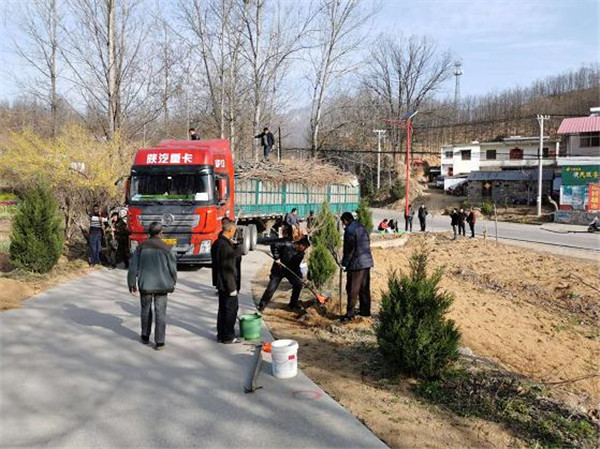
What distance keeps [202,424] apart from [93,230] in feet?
31.2

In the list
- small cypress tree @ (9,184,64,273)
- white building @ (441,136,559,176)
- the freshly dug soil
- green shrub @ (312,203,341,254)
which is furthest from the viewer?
white building @ (441,136,559,176)

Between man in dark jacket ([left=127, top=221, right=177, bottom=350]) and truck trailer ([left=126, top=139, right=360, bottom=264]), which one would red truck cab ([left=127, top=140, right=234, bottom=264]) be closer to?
truck trailer ([left=126, top=139, right=360, bottom=264])

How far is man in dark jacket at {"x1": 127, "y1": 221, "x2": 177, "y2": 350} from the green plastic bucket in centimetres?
104

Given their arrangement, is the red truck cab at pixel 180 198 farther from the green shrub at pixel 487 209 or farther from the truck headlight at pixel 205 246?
the green shrub at pixel 487 209

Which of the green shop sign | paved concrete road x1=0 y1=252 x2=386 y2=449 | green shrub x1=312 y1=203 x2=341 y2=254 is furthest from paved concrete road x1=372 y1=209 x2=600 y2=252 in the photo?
paved concrete road x1=0 y1=252 x2=386 y2=449

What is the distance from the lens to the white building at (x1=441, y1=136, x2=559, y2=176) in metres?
52.7

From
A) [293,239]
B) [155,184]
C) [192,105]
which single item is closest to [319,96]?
[192,105]

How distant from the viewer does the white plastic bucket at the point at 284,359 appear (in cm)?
560

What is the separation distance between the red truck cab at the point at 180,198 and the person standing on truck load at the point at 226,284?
5.58 m

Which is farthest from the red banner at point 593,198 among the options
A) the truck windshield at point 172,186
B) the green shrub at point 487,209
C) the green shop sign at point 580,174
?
the truck windshield at point 172,186

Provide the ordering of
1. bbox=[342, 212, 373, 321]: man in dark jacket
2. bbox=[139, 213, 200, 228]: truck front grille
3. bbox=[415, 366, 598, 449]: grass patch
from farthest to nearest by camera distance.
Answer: bbox=[139, 213, 200, 228]: truck front grille < bbox=[342, 212, 373, 321]: man in dark jacket < bbox=[415, 366, 598, 449]: grass patch

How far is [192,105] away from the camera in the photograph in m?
34.1

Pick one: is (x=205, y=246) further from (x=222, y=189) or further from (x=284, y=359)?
(x=284, y=359)

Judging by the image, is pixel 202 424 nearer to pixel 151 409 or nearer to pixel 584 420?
pixel 151 409
